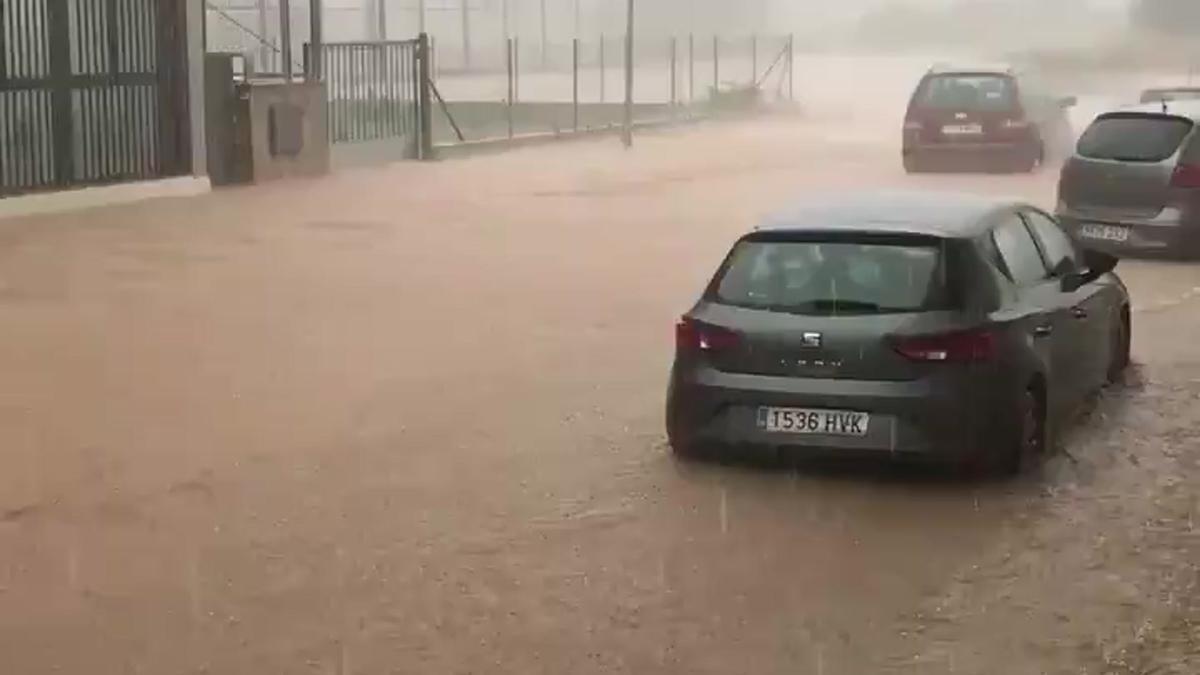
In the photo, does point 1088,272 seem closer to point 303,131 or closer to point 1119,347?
point 1119,347

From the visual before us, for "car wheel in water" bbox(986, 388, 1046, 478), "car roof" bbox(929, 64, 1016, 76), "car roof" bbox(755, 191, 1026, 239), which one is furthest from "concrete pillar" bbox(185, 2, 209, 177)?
"car wheel in water" bbox(986, 388, 1046, 478)

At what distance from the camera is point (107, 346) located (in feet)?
41.4

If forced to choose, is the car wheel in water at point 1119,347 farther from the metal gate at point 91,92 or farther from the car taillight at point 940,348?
the metal gate at point 91,92

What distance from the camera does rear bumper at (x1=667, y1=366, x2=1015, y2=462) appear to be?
8375 mm

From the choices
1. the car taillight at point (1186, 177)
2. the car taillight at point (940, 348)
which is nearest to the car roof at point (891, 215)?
the car taillight at point (940, 348)

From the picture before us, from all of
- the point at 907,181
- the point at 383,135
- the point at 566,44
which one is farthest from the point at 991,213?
the point at 566,44

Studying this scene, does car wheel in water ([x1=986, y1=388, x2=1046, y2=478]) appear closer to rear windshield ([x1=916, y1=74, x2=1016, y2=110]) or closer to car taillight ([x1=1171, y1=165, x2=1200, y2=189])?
car taillight ([x1=1171, y1=165, x2=1200, y2=189])

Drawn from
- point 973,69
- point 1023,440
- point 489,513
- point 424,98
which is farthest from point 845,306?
point 424,98

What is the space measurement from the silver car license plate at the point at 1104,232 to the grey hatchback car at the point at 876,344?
828 cm

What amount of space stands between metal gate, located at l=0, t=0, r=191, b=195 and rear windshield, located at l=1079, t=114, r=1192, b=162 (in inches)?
454

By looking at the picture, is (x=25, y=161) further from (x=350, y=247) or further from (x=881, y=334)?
(x=881, y=334)

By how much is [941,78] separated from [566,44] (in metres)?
28.1

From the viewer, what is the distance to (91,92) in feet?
72.4

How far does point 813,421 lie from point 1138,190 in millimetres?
9698
